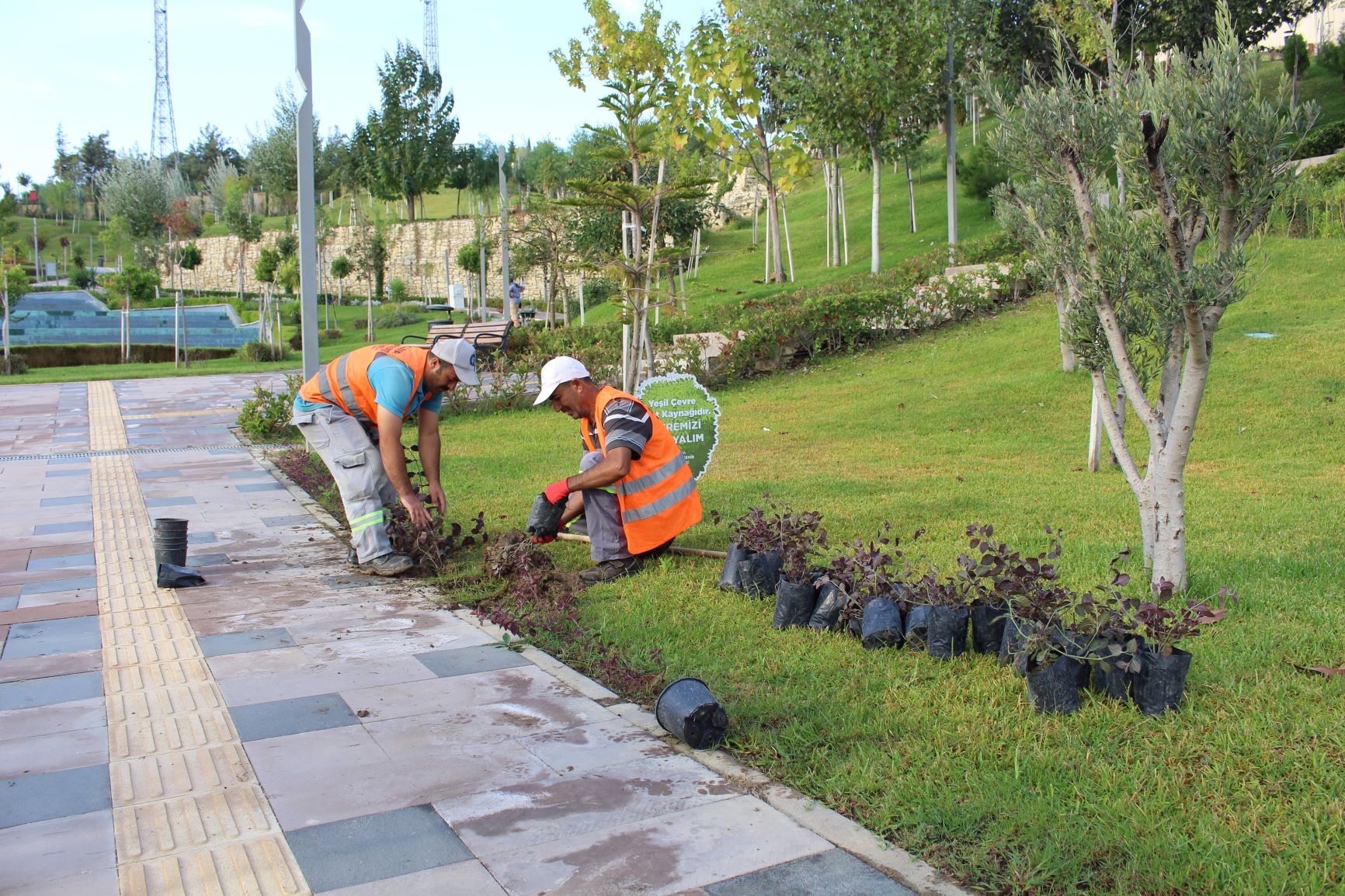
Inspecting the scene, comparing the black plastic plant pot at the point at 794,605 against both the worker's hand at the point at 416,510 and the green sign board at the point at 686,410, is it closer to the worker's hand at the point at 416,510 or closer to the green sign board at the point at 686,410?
the worker's hand at the point at 416,510

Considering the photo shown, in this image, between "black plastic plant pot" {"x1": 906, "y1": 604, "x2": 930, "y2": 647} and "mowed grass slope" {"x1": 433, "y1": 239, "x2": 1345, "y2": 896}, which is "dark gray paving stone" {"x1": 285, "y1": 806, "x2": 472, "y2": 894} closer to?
"mowed grass slope" {"x1": 433, "y1": 239, "x2": 1345, "y2": 896}

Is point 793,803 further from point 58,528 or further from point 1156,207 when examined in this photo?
point 58,528

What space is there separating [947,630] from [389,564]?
11.6 ft

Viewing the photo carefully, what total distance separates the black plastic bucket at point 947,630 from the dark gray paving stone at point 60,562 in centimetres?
543

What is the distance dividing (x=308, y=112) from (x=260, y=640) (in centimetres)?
695

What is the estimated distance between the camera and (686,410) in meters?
7.38

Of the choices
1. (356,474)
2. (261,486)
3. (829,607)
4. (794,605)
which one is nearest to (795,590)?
(794,605)

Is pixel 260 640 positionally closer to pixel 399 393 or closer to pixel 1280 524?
pixel 399 393

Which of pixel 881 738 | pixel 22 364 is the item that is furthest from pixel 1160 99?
pixel 22 364

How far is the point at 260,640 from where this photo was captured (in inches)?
204

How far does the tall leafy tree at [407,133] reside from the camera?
2008 inches

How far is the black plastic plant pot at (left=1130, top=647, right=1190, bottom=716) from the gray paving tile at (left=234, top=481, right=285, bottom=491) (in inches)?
310

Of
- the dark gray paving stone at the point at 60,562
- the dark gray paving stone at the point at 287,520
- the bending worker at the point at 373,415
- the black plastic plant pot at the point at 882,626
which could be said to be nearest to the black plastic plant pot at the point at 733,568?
the black plastic plant pot at the point at 882,626

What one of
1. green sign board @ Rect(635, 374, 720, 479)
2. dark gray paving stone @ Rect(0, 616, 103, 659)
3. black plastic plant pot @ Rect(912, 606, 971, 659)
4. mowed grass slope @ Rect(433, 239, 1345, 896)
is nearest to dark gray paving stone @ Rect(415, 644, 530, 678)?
mowed grass slope @ Rect(433, 239, 1345, 896)
